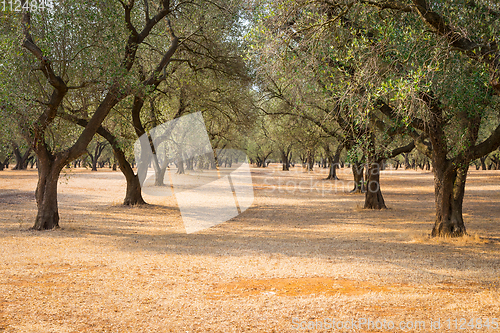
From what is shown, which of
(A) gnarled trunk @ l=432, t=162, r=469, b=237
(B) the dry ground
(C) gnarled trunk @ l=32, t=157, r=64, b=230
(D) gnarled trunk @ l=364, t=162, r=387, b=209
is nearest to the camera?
(B) the dry ground

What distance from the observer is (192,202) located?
21.3 meters

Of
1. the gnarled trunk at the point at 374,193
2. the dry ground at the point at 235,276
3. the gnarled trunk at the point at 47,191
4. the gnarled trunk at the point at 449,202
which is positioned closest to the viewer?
the dry ground at the point at 235,276

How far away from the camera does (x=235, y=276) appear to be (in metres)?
6.95

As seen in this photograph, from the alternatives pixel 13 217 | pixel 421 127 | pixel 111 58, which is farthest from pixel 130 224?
pixel 421 127

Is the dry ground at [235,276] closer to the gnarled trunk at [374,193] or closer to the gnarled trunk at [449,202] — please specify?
the gnarled trunk at [449,202]

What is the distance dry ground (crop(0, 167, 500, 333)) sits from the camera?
4898 mm

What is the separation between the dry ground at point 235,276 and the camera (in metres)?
4.90

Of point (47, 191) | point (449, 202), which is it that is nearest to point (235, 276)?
point (449, 202)

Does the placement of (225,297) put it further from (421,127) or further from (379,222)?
(379,222)

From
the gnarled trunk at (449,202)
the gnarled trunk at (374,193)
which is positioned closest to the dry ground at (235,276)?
the gnarled trunk at (449,202)

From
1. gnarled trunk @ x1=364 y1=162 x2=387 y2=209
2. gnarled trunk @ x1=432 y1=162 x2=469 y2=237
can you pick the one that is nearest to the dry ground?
gnarled trunk @ x1=432 y1=162 x2=469 y2=237

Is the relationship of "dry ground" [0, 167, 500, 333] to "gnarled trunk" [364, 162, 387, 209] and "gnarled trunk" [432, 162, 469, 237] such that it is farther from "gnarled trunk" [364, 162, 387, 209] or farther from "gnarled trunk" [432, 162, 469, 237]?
"gnarled trunk" [364, 162, 387, 209]

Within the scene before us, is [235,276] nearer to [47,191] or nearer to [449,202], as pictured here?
[449,202]

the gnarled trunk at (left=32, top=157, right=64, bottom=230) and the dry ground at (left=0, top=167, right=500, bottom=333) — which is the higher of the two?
the gnarled trunk at (left=32, top=157, right=64, bottom=230)
